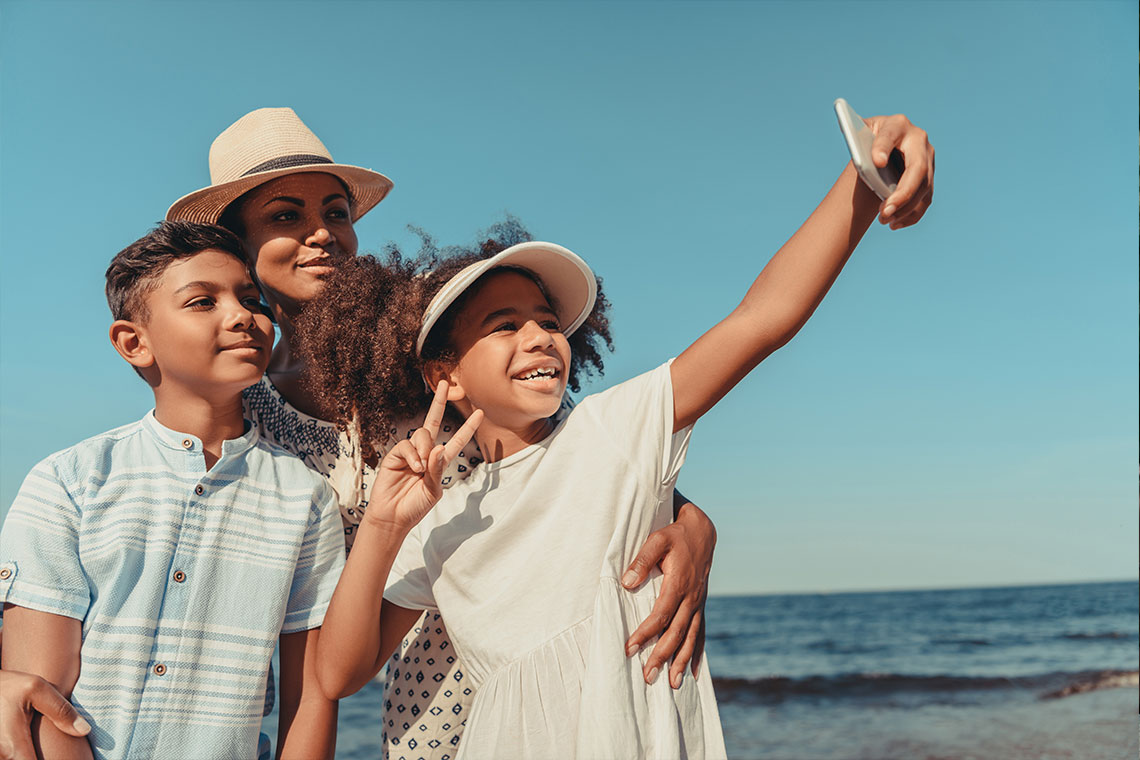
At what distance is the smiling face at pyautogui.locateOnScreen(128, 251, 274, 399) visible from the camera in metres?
2.45

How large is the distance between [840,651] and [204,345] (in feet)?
71.7

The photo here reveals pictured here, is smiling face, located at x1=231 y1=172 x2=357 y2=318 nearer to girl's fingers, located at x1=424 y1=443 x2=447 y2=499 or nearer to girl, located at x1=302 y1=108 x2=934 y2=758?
girl, located at x1=302 y1=108 x2=934 y2=758

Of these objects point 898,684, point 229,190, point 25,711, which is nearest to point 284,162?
point 229,190

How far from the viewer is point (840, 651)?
2177cm

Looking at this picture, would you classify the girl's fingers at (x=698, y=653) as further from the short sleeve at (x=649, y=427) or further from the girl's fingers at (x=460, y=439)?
the girl's fingers at (x=460, y=439)

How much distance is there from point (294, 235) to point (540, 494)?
1.41 metres

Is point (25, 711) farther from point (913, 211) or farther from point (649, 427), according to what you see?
point (913, 211)

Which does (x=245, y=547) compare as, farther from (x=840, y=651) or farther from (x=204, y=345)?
(x=840, y=651)

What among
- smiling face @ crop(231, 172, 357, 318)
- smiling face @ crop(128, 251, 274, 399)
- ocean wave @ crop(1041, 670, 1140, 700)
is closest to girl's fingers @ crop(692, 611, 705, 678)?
smiling face @ crop(128, 251, 274, 399)

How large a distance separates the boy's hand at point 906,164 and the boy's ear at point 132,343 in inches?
78.5

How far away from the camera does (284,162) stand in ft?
10.6

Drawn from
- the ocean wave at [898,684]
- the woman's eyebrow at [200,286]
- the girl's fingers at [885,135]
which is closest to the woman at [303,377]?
the woman's eyebrow at [200,286]

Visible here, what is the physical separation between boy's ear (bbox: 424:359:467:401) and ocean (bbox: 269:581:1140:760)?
15.6ft

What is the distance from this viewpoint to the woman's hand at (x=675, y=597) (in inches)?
90.2
